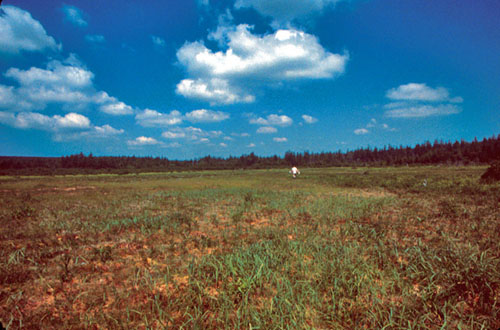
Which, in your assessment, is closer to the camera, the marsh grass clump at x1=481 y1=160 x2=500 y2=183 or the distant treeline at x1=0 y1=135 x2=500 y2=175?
the marsh grass clump at x1=481 y1=160 x2=500 y2=183

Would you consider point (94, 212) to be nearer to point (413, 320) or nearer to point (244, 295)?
point (244, 295)

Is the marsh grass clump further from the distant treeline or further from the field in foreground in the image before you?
the distant treeline

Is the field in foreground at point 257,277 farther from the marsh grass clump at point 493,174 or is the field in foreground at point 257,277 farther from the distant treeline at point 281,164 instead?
the distant treeline at point 281,164

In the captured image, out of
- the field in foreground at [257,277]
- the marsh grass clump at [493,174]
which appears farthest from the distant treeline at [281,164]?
the field in foreground at [257,277]

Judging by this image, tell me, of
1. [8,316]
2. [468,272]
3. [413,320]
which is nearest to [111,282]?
[8,316]

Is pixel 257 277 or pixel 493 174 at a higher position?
pixel 493 174

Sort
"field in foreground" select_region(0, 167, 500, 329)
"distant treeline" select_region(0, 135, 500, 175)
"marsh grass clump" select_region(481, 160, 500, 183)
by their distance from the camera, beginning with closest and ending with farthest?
"field in foreground" select_region(0, 167, 500, 329) → "marsh grass clump" select_region(481, 160, 500, 183) → "distant treeline" select_region(0, 135, 500, 175)

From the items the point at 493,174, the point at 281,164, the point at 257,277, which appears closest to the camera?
the point at 257,277

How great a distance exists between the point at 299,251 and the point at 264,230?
2.51 meters

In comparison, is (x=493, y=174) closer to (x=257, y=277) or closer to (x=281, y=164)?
(x=257, y=277)

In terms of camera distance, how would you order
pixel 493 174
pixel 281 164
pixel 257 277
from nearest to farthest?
pixel 257 277 < pixel 493 174 < pixel 281 164

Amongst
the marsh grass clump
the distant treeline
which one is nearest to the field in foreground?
the marsh grass clump

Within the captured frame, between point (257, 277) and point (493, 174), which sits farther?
point (493, 174)

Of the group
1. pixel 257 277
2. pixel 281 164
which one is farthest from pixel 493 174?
pixel 281 164
